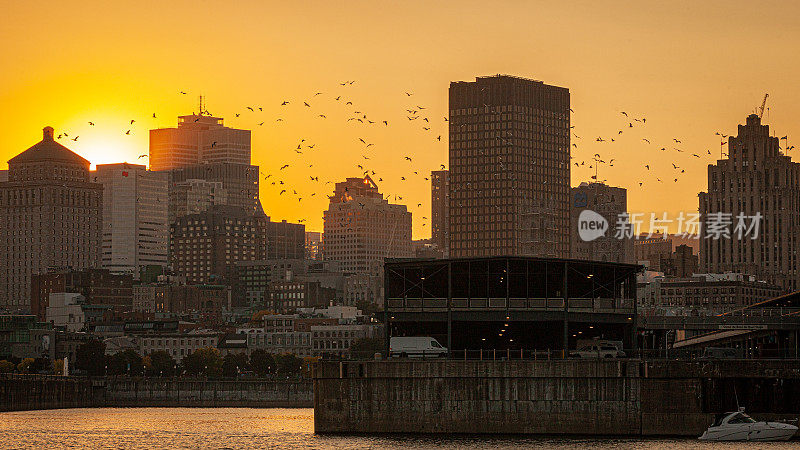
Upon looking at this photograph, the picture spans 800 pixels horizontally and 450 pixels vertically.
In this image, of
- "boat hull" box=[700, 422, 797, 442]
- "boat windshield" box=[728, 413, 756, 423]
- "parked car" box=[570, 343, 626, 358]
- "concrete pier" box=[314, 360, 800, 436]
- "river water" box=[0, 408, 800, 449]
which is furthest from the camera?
"parked car" box=[570, 343, 626, 358]

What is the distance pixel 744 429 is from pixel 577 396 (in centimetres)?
1212

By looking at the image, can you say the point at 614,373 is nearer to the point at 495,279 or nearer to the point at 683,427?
the point at 683,427

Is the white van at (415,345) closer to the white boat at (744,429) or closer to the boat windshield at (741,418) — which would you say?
the white boat at (744,429)

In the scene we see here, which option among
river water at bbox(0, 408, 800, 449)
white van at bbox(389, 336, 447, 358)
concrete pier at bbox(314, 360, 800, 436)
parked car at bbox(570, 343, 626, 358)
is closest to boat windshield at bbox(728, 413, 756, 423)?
concrete pier at bbox(314, 360, 800, 436)

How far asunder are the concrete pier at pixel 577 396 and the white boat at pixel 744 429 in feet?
4.88

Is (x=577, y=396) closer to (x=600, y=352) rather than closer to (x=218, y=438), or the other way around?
(x=600, y=352)

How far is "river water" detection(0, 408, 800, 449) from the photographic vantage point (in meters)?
112


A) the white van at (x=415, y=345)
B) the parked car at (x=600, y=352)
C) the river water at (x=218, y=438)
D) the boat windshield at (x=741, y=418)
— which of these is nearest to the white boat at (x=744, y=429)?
the boat windshield at (x=741, y=418)

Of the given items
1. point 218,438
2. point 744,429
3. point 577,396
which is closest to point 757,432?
point 744,429

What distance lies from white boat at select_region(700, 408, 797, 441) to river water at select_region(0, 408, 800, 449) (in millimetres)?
1230

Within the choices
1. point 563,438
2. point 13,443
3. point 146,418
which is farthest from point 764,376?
point 146,418

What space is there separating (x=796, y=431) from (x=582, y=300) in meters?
24.5

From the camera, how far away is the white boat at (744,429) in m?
114

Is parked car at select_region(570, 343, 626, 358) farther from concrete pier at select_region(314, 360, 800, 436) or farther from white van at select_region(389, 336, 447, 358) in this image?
white van at select_region(389, 336, 447, 358)
